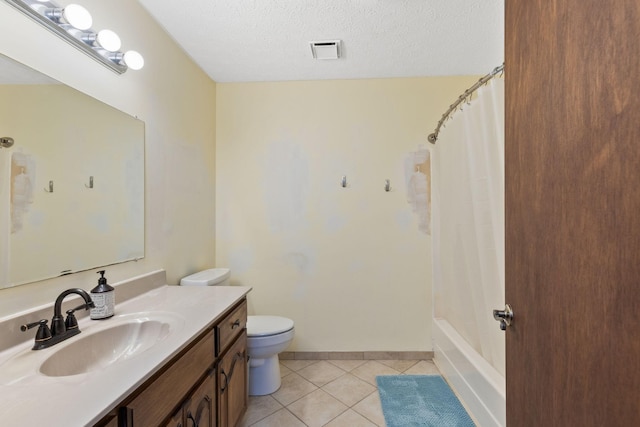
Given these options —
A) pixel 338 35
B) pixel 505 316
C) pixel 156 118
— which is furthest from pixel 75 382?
pixel 338 35

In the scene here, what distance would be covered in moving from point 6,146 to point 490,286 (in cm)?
213

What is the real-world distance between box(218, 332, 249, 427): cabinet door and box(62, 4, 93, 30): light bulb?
1488 mm

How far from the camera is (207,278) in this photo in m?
2.11

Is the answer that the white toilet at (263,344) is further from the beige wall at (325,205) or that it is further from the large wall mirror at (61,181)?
the large wall mirror at (61,181)

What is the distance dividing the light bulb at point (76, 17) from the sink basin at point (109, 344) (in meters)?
1.16

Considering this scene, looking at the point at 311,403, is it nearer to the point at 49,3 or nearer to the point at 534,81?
the point at 534,81

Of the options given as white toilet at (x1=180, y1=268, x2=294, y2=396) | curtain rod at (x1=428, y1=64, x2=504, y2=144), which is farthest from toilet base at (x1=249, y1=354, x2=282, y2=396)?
curtain rod at (x1=428, y1=64, x2=504, y2=144)

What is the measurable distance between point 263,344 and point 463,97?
1998 millimetres

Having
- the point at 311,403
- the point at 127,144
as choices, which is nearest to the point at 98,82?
the point at 127,144

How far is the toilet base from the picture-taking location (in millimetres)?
2076

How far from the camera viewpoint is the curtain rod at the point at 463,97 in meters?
1.52

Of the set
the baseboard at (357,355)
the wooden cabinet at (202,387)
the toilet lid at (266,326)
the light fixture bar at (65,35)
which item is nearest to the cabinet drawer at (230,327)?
the wooden cabinet at (202,387)

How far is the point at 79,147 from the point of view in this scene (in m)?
1.30

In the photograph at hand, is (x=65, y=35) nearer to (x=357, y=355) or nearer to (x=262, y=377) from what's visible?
(x=262, y=377)
